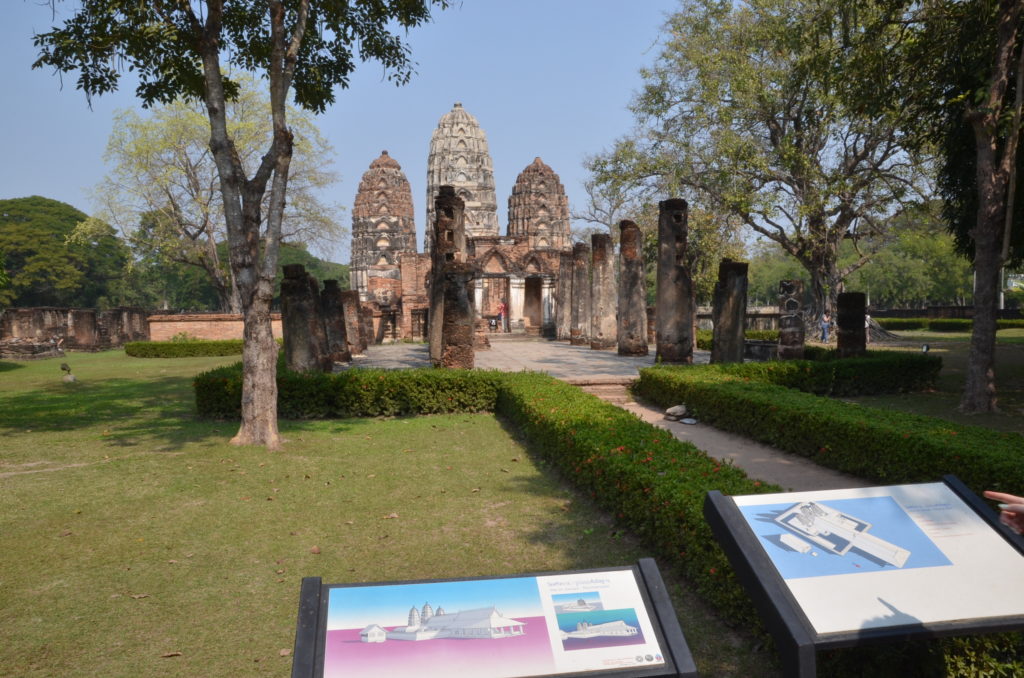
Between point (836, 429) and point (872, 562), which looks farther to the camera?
point (836, 429)

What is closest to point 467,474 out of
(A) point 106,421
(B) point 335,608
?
(B) point 335,608

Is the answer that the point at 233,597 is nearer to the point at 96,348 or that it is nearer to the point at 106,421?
the point at 106,421

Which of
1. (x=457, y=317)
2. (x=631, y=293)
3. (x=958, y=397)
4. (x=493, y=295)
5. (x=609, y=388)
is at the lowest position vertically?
(x=958, y=397)

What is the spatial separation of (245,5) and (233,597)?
8695 mm

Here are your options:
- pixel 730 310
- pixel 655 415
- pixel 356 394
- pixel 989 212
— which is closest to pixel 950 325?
pixel 730 310

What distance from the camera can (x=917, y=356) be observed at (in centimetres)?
1290

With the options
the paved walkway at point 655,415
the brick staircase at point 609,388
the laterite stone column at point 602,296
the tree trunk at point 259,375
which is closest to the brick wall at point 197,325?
the paved walkway at point 655,415

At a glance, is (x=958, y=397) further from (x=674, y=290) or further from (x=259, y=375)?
(x=259, y=375)

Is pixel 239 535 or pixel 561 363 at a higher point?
pixel 561 363

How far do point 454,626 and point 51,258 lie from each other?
54083mm

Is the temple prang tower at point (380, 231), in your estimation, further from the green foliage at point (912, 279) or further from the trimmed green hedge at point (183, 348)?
the green foliage at point (912, 279)

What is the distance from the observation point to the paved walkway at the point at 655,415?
265 inches

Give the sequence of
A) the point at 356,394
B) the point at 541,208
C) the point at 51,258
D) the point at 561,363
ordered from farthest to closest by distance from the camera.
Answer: the point at 51,258 < the point at 541,208 < the point at 561,363 < the point at 356,394

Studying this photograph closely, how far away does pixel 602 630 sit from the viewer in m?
2.26
